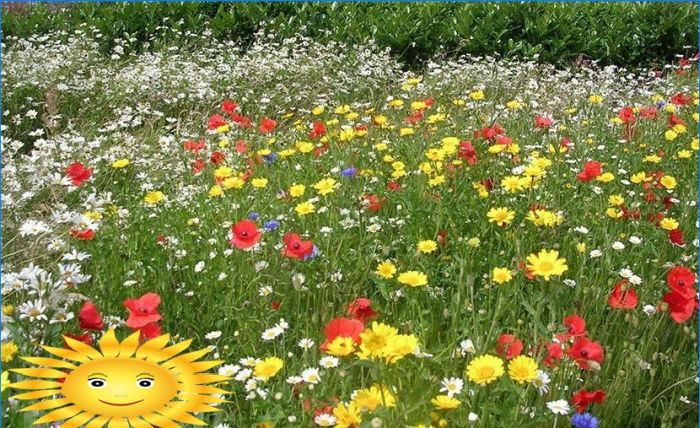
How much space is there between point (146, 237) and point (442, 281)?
37.8 inches

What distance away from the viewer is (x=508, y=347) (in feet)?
5.35

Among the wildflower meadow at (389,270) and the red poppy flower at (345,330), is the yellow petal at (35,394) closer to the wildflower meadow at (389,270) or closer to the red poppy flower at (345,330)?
the wildflower meadow at (389,270)

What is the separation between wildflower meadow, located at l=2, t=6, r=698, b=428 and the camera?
4.99ft

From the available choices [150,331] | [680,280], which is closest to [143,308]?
[150,331]

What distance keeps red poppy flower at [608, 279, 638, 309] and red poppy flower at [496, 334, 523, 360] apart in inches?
14.0

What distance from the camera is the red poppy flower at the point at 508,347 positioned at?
1567 millimetres

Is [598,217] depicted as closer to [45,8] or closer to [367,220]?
→ [367,220]

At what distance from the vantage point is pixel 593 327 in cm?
195

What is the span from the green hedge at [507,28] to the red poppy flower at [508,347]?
16.7 ft

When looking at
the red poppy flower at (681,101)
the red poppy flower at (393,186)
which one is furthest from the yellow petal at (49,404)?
the red poppy flower at (681,101)

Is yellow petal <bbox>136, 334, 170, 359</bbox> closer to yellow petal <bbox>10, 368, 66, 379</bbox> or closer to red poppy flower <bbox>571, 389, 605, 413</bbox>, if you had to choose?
yellow petal <bbox>10, 368, 66, 379</bbox>

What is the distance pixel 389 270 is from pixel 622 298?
59 centimetres

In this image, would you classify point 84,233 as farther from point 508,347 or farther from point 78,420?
point 508,347

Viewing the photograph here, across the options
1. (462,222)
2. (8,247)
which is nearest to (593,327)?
(462,222)
